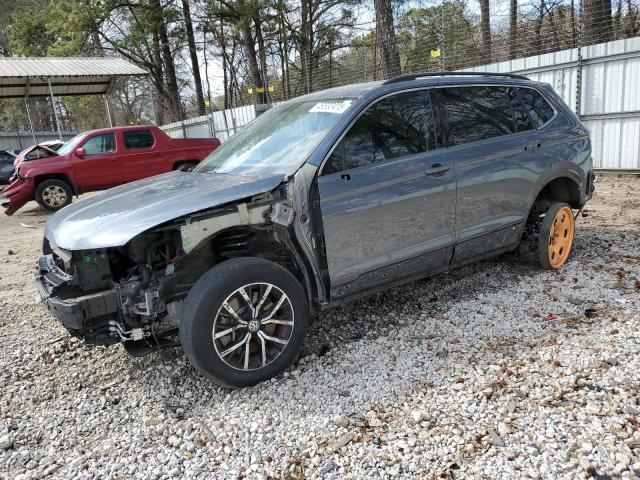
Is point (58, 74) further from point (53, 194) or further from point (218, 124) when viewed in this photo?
point (53, 194)

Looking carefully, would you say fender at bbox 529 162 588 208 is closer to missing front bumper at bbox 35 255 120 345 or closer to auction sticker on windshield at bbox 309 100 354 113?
auction sticker on windshield at bbox 309 100 354 113

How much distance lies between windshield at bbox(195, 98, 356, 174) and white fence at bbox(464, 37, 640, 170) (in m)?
7.77

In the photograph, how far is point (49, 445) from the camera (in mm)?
2811

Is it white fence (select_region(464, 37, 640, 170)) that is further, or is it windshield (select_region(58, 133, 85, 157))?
windshield (select_region(58, 133, 85, 157))

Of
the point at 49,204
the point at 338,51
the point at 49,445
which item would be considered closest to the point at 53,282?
the point at 49,445

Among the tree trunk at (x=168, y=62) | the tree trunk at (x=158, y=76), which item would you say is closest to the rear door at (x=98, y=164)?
the tree trunk at (x=158, y=76)

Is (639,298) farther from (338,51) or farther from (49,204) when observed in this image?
(338,51)

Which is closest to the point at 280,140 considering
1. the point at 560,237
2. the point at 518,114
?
the point at 518,114

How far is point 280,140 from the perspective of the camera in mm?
3828

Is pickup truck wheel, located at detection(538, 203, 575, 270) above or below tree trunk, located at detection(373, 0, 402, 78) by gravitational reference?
below

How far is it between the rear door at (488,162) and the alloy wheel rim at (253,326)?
1638 millimetres

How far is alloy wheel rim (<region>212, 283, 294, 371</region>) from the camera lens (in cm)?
305

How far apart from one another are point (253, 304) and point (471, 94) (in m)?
2.57

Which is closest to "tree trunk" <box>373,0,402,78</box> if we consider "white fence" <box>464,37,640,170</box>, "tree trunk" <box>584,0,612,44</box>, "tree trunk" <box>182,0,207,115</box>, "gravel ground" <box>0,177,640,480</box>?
"white fence" <box>464,37,640,170</box>
